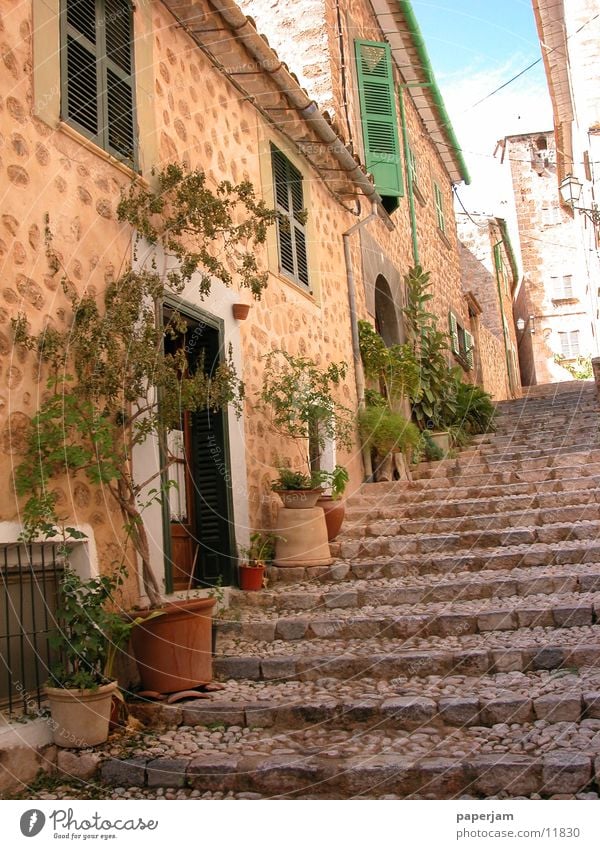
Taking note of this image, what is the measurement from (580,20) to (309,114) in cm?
487

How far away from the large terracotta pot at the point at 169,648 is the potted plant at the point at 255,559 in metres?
1.70

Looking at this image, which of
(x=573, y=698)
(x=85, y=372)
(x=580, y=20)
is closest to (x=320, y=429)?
(x=85, y=372)

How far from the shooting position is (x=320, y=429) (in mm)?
8250

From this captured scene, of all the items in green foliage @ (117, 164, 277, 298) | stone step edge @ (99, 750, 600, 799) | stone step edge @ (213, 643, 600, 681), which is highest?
green foliage @ (117, 164, 277, 298)

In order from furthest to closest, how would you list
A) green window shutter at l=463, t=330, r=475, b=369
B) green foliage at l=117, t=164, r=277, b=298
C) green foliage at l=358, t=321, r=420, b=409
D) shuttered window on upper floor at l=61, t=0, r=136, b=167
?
1. green window shutter at l=463, t=330, r=475, b=369
2. green foliage at l=358, t=321, r=420, b=409
3. green foliage at l=117, t=164, r=277, b=298
4. shuttered window on upper floor at l=61, t=0, r=136, b=167

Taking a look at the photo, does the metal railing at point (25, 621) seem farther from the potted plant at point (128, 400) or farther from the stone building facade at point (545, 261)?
the stone building facade at point (545, 261)

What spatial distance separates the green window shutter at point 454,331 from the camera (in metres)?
15.4

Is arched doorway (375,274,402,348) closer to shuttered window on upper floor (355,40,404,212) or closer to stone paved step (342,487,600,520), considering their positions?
shuttered window on upper floor (355,40,404,212)

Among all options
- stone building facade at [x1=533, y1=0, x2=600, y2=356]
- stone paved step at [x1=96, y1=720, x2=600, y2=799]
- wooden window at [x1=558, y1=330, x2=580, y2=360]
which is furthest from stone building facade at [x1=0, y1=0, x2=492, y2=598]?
wooden window at [x1=558, y1=330, x2=580, y2=360]

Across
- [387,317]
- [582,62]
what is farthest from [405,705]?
[582,62]

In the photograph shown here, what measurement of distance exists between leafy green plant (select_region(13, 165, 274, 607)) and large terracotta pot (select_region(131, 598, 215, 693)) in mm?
223

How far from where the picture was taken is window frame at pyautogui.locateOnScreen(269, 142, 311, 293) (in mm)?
7953

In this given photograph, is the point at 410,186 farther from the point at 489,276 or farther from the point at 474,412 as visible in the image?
the point at 489,276
